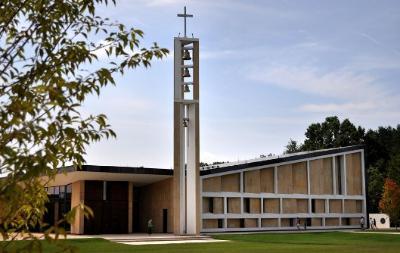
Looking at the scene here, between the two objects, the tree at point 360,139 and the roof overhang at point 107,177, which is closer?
the roof overhang at point 107,177

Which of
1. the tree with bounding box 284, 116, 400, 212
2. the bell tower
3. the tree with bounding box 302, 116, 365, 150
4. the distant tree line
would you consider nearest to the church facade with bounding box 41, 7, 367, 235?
the bell tower

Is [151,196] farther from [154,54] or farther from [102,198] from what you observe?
[154,54]

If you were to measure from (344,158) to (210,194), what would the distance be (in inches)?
576

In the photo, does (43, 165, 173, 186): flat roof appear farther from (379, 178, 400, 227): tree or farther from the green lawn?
(379, 178, 400, 227): tree

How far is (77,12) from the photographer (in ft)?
17.5

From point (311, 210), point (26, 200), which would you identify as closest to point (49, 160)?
point (26, 200)

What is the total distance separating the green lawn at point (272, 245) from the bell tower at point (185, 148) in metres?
4.53

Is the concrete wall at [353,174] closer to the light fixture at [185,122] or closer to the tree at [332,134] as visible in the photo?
the light fixture at [185,122]

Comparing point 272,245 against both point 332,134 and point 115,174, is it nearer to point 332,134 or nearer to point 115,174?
point 115,174

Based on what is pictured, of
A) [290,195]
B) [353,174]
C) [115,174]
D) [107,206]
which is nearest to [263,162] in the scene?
[290,195]

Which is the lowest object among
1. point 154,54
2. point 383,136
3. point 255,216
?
point 255,216

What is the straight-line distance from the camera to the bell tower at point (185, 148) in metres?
38.8

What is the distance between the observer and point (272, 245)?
29.2 m

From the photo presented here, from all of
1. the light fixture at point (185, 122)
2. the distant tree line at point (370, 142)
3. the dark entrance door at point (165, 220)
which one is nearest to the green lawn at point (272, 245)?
the light fixture at point (185, 122)
